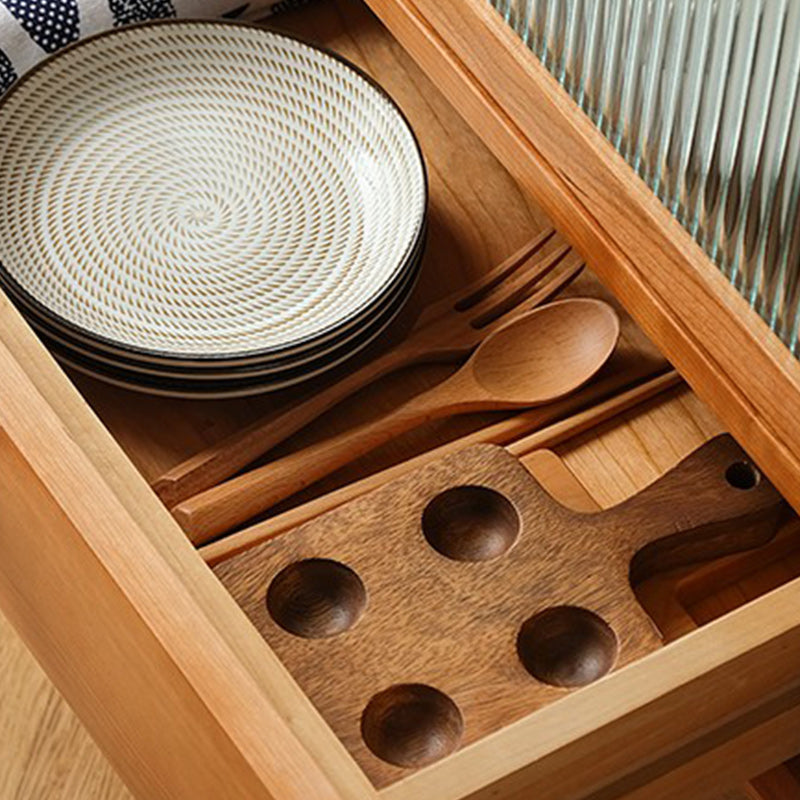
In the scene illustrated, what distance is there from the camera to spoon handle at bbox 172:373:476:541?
2.71 feet

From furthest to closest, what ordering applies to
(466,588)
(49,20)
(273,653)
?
(49,20), (466,588), (273,653)

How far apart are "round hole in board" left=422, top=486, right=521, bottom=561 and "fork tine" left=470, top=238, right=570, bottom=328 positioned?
5.2 inches

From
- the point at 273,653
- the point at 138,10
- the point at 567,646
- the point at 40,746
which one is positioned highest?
the point at 138,10

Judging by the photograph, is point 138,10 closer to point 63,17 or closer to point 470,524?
point 63,17

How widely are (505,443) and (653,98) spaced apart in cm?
20

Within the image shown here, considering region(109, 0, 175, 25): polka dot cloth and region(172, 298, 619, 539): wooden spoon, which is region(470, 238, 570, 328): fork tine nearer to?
region(172, 298, 619, 539): wooden spoon

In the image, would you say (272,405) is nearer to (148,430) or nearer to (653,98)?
(148,430)

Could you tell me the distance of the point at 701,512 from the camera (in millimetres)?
796

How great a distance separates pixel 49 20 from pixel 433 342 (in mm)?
302

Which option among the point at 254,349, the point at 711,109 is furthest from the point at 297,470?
the point at 711,109

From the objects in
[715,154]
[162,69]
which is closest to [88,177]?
[162,69]

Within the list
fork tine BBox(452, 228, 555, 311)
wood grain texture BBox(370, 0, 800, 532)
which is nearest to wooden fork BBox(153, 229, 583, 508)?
fork tine BBox(452, 228, 555, 311)

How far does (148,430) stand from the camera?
0.88 meters

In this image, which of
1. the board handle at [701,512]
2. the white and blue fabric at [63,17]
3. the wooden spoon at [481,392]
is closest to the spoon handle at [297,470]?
the wooden spoon at [481,392]
